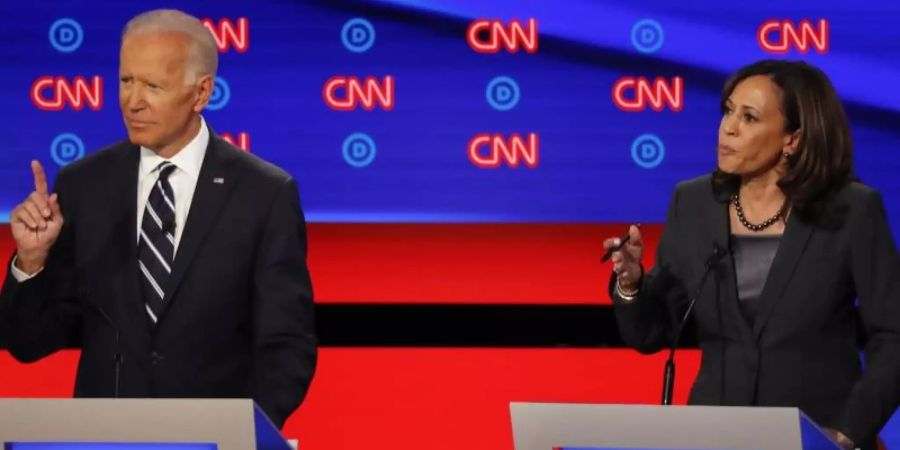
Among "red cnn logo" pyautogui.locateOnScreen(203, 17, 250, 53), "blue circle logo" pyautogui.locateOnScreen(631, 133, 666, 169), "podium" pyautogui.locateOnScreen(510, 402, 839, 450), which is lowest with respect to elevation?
"podium" pyautogui.locateOnScreen(510, 402, 839, 450)

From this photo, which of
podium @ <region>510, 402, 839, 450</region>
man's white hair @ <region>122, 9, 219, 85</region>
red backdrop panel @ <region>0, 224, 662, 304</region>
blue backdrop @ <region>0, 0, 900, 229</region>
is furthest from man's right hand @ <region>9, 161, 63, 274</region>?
red backdrop panel @ <region>0, 224, 662, 304</region>

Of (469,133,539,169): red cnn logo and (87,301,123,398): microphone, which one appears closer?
(87,301,123,398): microphone

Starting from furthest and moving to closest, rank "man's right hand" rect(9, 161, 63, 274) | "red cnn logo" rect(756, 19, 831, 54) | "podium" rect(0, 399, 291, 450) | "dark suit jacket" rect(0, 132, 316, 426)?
"red cnn logo" rect(756, 19, 831, 54), "dark suit jacket" rect(0, 132, 316, 426), "man's right hand" rect(9, 161, 63, 274), "podium" rect(0, 399, 291, 450)

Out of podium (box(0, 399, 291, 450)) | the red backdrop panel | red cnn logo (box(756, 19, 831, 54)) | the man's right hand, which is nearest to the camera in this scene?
podium (box(0, 399, 291, 450))

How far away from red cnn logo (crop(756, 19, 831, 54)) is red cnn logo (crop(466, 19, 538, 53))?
1.90 ft

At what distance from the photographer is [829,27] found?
4160 millimetres

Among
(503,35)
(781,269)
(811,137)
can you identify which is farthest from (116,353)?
(503,35)

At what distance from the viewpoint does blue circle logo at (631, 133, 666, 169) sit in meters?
4.21

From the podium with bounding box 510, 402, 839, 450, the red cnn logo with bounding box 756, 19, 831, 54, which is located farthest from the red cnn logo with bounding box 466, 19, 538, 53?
the podium with bounding box 510, 402, 839, 450

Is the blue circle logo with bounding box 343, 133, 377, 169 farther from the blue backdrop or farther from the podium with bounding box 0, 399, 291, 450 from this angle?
the podium with bounding box 0, 399, 291, 450

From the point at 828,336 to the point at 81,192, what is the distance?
1457mm

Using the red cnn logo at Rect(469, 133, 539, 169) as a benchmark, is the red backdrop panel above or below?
below

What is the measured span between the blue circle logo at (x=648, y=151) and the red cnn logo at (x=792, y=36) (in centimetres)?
36

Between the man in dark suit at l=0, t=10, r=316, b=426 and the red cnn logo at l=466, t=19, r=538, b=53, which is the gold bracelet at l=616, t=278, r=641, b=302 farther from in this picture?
the red cnn logo at l=466, t=19, r=538, b=53
